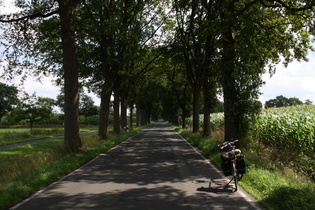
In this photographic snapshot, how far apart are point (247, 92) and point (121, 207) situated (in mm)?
9491

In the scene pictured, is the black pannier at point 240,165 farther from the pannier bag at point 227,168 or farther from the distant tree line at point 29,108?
the distant tree line at point 29,108

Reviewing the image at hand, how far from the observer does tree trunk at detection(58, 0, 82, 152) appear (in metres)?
12.6

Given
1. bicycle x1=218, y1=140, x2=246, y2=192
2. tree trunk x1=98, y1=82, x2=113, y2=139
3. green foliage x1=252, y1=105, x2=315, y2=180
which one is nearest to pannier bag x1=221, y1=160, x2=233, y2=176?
bicycle x1=218, y1=140, x2=246, y2=192

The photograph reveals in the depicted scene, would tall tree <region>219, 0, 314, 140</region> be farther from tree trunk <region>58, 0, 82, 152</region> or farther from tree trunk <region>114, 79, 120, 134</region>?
tree trunk <region>114, 79, 120, 134</region>

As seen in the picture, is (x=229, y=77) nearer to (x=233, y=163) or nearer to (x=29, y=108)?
(x=233, y=163)

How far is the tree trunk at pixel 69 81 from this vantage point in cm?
1262

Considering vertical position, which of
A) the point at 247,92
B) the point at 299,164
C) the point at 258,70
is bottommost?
the point at 299,164

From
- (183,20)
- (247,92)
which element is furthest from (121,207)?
(183,20)

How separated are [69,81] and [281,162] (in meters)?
9.86

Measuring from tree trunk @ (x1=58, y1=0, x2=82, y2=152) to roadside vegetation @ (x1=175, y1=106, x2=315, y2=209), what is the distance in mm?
6204

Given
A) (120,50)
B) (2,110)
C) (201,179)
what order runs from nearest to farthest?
(201,179)
(120,50)
(2,110)

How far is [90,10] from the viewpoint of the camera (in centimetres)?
Answer: 1795

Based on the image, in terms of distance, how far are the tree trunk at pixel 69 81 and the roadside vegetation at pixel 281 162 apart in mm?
6204

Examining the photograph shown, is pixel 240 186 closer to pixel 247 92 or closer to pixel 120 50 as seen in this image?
pixel 247 92
